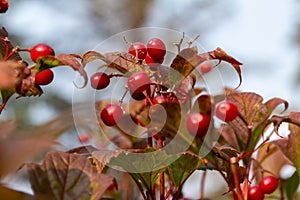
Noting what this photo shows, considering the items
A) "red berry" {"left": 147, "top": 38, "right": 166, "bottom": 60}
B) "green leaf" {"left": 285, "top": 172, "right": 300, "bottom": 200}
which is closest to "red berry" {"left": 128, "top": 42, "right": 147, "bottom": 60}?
"red berry" {"left": 147, "top": 38, "right": 166, "bottom": 60}

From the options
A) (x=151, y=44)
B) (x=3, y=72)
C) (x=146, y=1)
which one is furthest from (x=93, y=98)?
(x=146, y=1)

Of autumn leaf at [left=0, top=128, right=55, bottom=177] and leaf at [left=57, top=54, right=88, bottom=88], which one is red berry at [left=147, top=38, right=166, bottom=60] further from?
autumn leaf at [left=0, top=128, right=55, bottom=177]

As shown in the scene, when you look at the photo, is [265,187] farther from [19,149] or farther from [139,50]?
[19,149]

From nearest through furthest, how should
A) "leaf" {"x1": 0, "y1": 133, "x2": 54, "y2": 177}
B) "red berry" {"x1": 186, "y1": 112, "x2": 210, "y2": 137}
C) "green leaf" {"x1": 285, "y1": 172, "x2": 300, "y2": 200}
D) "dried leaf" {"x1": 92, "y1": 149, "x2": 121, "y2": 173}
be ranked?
"leaf" {"x1": 0, "y1": 133, "x2": 54, "y2": 177}
"red berry" {"x1": 186, "y1": 112, "x2": 210, "y2": 137}
"dried leaf" {"x1": 92, "y1": 149, "x2": 121, "y2": 173}
"green leaf" {"x1": 285, "y1": 172, "x2": 300, "y2": 200}

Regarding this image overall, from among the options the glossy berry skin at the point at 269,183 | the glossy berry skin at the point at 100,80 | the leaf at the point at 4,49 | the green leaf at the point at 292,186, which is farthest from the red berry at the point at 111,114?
the green leaf at the point at 292,186

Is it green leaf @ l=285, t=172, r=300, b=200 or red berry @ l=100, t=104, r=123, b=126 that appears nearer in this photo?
red berry @ l=100, t=104, r=123, b=126
